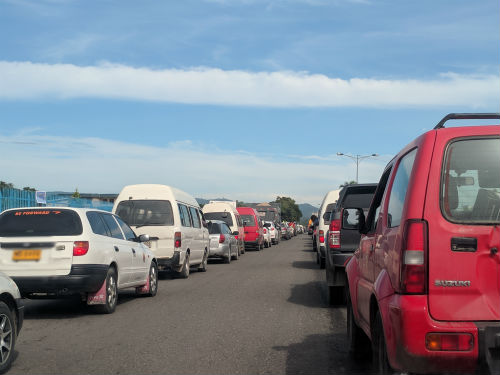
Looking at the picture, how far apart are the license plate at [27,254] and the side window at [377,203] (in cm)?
534

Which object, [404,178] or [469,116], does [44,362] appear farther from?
[469,116]

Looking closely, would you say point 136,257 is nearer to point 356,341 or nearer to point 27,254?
point 27,254

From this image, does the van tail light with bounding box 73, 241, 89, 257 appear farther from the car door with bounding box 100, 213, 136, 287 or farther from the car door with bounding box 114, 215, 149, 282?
the car door with bounding box 114, 215, 149, 282

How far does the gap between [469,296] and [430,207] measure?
21.8 inches

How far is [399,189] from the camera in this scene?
14.8ft

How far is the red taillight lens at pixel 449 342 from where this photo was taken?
3746mm

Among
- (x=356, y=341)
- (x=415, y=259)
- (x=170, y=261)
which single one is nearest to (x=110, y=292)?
(x=356, y=341)

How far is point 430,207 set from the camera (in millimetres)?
3984

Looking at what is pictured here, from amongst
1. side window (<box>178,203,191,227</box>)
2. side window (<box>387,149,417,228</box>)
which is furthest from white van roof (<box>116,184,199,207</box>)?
side window (<box>387,149,417,228</box>)

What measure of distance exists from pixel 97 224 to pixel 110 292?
105cm

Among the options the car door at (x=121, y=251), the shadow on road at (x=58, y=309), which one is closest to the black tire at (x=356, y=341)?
the shadow on road at (x=58, y=309)

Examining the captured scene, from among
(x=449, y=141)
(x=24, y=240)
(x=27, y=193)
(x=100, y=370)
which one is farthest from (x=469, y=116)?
(x=27, y=193)

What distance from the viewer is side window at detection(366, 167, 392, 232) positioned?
5.53 m

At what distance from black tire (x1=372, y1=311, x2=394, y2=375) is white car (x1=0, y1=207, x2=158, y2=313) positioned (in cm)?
560
